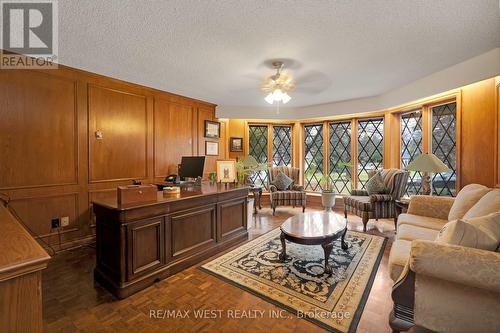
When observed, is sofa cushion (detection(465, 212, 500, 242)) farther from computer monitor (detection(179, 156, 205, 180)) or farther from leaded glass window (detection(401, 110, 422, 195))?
leaded glass window (detection(401, 110, 422, 195))

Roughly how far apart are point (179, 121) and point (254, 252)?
2806 mm

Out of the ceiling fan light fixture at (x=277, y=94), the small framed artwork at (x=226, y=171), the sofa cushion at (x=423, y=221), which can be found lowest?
the sofa cushion at (x=423, y=221)

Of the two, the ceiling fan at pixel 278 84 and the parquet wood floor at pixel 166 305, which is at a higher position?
the ceiling fan at pixel 278 84

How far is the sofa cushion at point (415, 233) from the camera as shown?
6.32ft

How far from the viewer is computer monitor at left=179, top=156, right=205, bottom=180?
3035 mm

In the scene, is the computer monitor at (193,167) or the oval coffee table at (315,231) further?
the computer monitor at (193,167)

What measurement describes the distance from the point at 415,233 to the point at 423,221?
46 centimetres

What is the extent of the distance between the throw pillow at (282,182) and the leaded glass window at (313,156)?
3.00 feet

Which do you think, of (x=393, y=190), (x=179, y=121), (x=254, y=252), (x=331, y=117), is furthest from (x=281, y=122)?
(x=254, y=252)

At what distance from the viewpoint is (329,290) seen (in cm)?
186

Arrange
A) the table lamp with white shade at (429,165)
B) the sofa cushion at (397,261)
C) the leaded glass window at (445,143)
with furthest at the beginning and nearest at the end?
the leaded glass window at (445,143) < the table lamp with white shade at (429,165) < the sofa cushion at (397,261)

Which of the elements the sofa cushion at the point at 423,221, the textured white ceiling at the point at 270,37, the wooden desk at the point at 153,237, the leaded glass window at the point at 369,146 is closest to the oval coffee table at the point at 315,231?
the sofa cushion at the point at 423,221

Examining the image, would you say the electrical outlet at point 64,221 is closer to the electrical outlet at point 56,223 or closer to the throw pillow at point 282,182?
the electrical outlet at point 56,223
